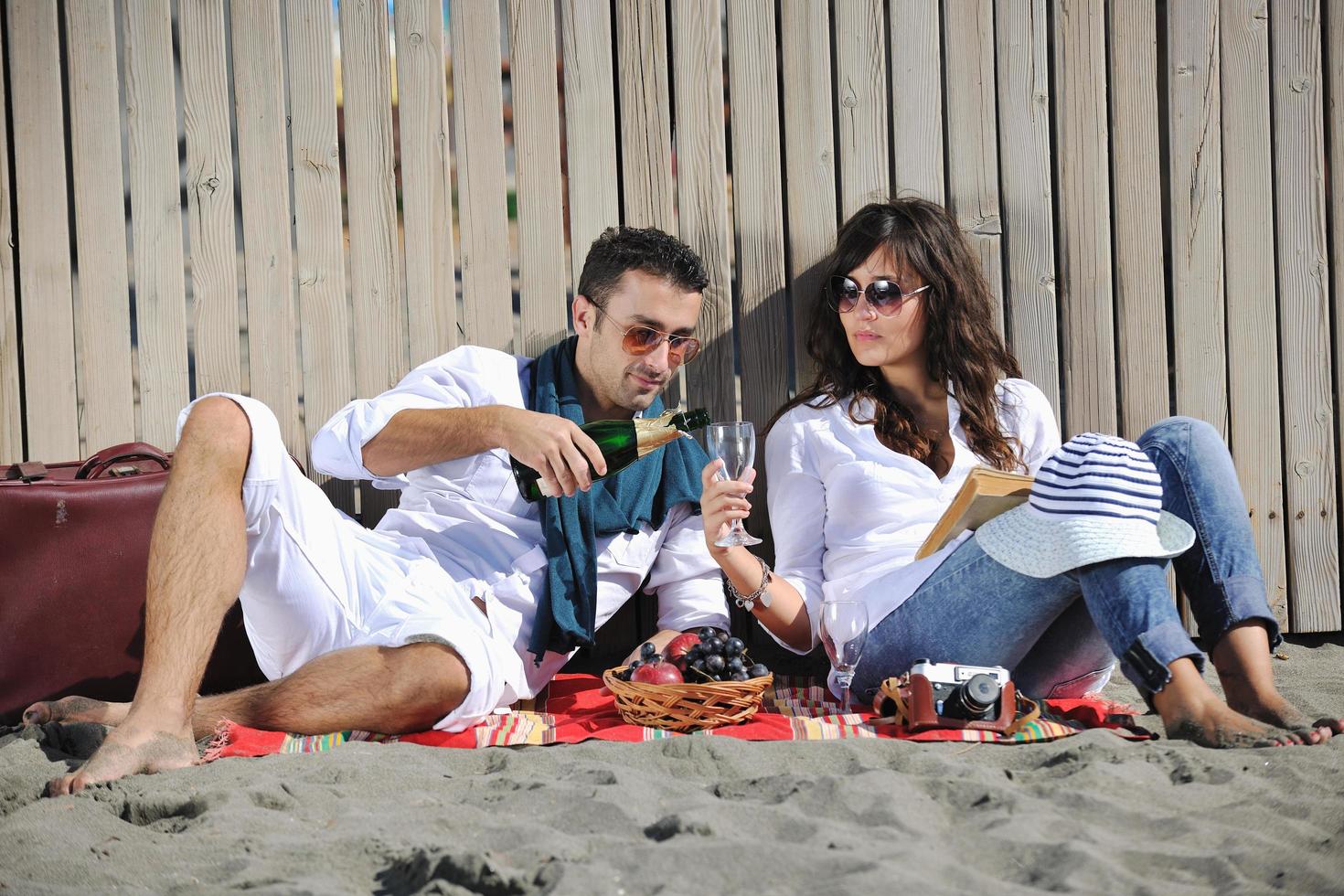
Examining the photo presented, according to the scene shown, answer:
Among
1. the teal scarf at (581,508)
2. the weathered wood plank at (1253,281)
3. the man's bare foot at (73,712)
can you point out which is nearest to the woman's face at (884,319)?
the teal scarf at (581,508)

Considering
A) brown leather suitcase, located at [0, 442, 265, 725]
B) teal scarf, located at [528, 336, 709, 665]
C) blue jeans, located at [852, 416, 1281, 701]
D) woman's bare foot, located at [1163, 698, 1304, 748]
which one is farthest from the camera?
teal scarf, located at [528, 336, 709, 665]

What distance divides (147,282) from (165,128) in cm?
51

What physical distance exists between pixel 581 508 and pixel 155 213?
1775 mm

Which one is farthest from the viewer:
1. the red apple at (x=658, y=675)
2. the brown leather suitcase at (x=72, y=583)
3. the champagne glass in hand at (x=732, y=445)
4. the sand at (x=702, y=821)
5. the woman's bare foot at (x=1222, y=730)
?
the brown leather suitcase at (x=72, y=583)

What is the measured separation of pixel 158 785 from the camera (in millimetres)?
2201

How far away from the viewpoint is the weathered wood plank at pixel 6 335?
361 cm

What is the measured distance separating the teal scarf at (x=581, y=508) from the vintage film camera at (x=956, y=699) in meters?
0.94

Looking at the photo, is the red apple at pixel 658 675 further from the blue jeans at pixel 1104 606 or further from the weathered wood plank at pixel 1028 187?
the weathered wood plank at pixel 1028 187

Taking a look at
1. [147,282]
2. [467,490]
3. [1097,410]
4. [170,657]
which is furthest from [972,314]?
[147,282]

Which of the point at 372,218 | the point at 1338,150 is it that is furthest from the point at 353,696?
the point at 1338,150

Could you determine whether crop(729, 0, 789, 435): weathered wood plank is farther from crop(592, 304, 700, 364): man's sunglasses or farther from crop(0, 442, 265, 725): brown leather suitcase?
crop(0, 442, 265, 725): brown leather suitcase

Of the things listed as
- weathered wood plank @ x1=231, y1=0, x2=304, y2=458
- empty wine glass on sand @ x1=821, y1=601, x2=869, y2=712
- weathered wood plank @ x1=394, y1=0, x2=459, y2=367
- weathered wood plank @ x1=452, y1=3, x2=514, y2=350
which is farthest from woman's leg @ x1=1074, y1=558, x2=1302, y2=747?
weathered wood plank @ x1=231, y1=0, x2=304, y2=458

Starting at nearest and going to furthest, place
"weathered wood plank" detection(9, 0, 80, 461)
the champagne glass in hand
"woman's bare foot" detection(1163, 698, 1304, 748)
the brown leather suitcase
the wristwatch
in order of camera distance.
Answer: "woman's bare foot" detection(1163, 698, 1304, 748) < the champagne glass in hand < the brown leather suitcase < the wristwatch < "weathered wood plank" detection(9, 0, 80, 461)

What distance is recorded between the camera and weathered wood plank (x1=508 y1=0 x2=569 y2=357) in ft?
12.2
